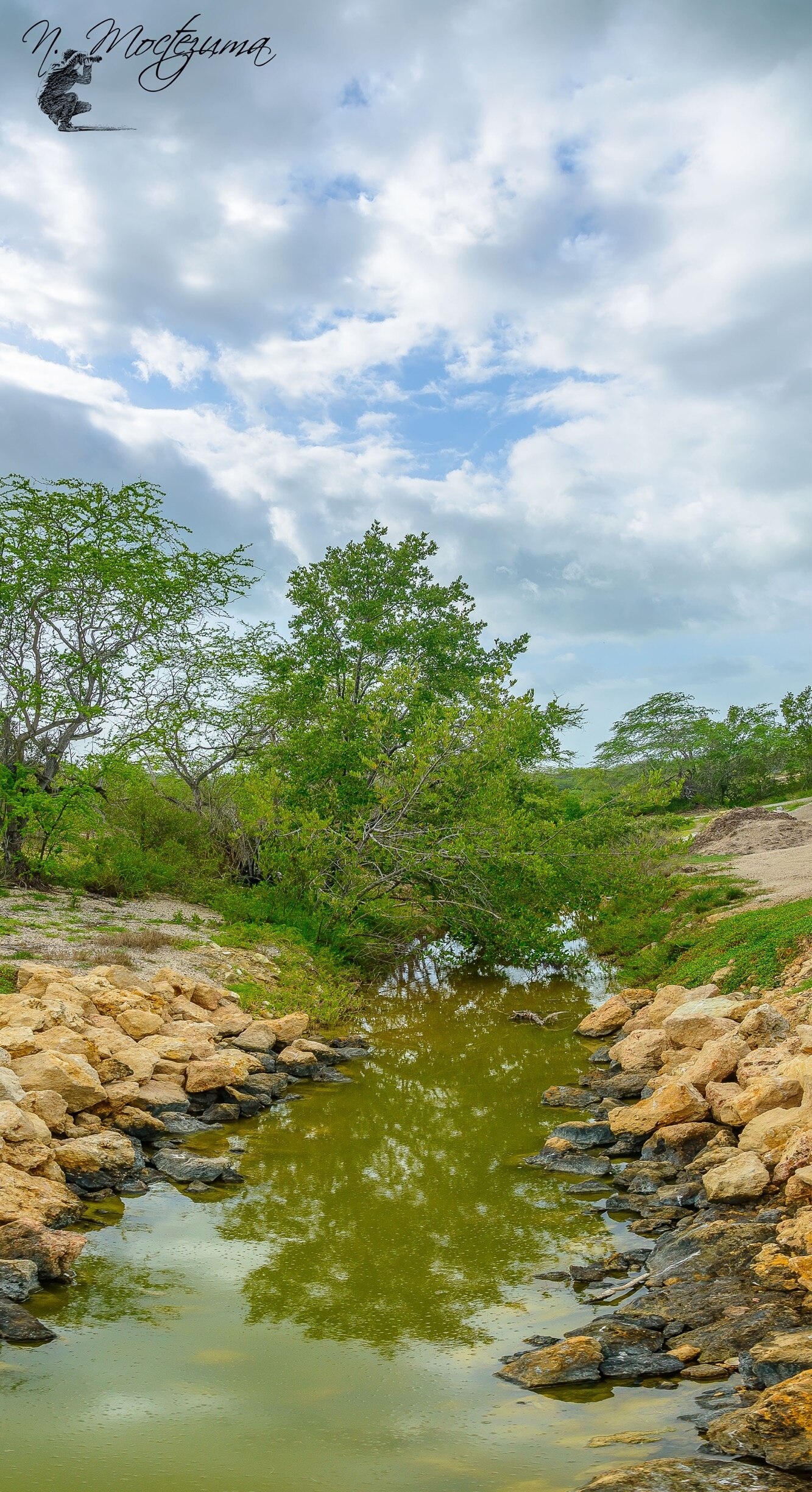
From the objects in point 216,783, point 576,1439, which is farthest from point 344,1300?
point 216,783

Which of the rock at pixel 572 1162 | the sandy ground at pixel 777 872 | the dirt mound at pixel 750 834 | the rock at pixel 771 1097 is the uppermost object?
the dirt mound at pixel 750 834

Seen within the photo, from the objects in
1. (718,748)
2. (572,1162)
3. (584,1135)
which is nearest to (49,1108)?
(572,1162)

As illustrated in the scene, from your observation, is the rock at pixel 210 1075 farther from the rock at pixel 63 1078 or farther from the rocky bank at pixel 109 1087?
the rock at pixel 63 1078

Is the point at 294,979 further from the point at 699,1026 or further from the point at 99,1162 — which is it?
the point at 99,1162

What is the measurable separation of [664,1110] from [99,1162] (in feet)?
15.6

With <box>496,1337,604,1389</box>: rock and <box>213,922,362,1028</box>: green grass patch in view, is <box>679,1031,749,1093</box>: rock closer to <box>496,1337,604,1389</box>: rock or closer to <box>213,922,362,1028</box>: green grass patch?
<box>496,1337,604,1389</box>: rock

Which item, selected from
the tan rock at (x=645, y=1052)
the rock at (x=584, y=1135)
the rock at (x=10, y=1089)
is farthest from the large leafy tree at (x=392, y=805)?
the rock at (x=10, y=1089)

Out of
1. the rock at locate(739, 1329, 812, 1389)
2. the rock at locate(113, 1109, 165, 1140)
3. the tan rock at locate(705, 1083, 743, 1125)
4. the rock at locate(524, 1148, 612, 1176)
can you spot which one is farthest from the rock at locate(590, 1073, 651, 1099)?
the rock at locate(739, 1329, 812, 1389)

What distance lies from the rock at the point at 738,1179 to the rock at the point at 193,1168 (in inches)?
149

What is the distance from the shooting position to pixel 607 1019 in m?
13.0

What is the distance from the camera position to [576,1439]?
4383mm

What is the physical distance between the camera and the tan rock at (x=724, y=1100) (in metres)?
8.08

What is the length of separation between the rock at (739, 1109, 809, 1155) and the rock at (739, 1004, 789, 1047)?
195cm

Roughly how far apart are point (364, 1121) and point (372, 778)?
794 centimetres
